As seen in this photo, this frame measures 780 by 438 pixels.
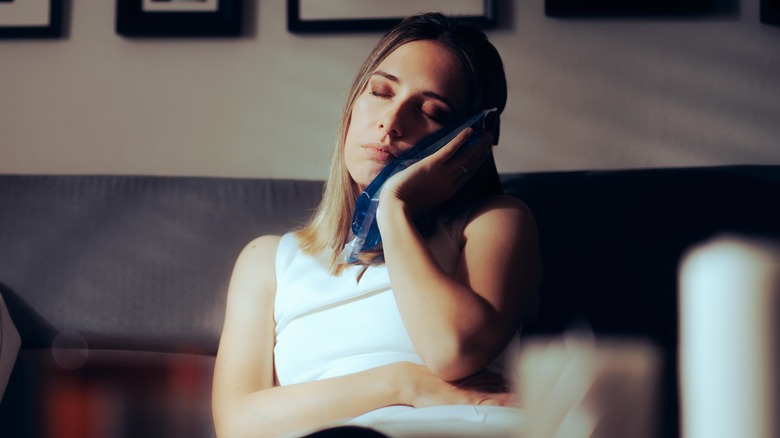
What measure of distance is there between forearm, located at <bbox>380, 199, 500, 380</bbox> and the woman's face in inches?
7.7

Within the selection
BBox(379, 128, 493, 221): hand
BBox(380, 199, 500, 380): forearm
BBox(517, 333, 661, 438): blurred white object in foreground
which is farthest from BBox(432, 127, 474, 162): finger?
BBox(517, 333, 661, 438): blurred white object in foreground

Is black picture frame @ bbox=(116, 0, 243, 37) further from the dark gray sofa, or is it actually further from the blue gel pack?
the blue gel pack

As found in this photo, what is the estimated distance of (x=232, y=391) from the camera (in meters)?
1.06

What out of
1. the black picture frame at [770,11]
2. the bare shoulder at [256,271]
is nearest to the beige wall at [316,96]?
the black picture frame at [770,11]

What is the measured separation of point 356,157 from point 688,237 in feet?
2.10

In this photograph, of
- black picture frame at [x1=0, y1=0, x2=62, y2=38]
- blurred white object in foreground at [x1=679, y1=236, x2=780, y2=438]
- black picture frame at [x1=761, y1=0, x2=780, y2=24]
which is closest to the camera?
blurred white object in foreground at [x1=679, y1=236, x2=780, y2=438]

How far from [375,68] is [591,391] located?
0.79 meters

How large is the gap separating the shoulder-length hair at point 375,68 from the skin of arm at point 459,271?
0.28 feet

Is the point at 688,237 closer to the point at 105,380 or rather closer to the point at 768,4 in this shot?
the point at 768,4

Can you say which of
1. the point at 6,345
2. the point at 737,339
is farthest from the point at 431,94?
the point at 6,345

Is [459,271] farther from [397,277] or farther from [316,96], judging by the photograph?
[316,96]

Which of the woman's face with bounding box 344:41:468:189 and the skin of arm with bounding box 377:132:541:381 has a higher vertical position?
the woman's face with bounding box 344:41:468:189

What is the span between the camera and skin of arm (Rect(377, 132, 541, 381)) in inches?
34.7

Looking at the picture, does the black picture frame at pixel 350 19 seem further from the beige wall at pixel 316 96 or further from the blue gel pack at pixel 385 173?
the blue gel pack at pixel 385 173
